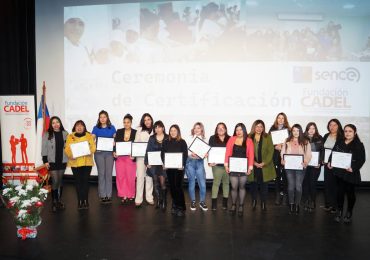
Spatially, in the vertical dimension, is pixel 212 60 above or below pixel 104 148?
above

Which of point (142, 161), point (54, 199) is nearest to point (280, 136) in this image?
point (142, 161)

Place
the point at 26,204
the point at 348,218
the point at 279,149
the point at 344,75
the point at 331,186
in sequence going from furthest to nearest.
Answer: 1. the point at 344,75
2. the point at 279,149
3. the point at 331,186
4. the point at 348,218
5. the point at 26,204

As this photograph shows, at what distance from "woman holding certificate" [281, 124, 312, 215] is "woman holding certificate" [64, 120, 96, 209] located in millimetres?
3293

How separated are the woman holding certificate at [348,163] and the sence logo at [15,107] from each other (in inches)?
225

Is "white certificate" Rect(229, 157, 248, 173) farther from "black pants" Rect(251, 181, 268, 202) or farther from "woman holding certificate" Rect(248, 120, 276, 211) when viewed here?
"black pants" Rect(251, 181, 268, 202)

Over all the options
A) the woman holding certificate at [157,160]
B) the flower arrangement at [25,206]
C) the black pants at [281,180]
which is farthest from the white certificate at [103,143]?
the black pants at [281,180]

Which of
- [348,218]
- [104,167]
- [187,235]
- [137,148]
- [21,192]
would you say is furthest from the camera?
[104,167]

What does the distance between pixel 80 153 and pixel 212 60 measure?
A: 3.56 meters

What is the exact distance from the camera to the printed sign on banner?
6.23m

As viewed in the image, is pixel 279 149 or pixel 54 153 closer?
pixel 54 153

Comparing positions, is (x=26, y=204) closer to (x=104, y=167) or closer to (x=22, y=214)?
(x=22, y=214)

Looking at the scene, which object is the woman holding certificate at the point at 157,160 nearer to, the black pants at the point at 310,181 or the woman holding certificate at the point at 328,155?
the black pants at the point at 310,181

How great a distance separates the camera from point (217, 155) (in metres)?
5.22

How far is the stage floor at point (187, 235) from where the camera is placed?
12.4ft
